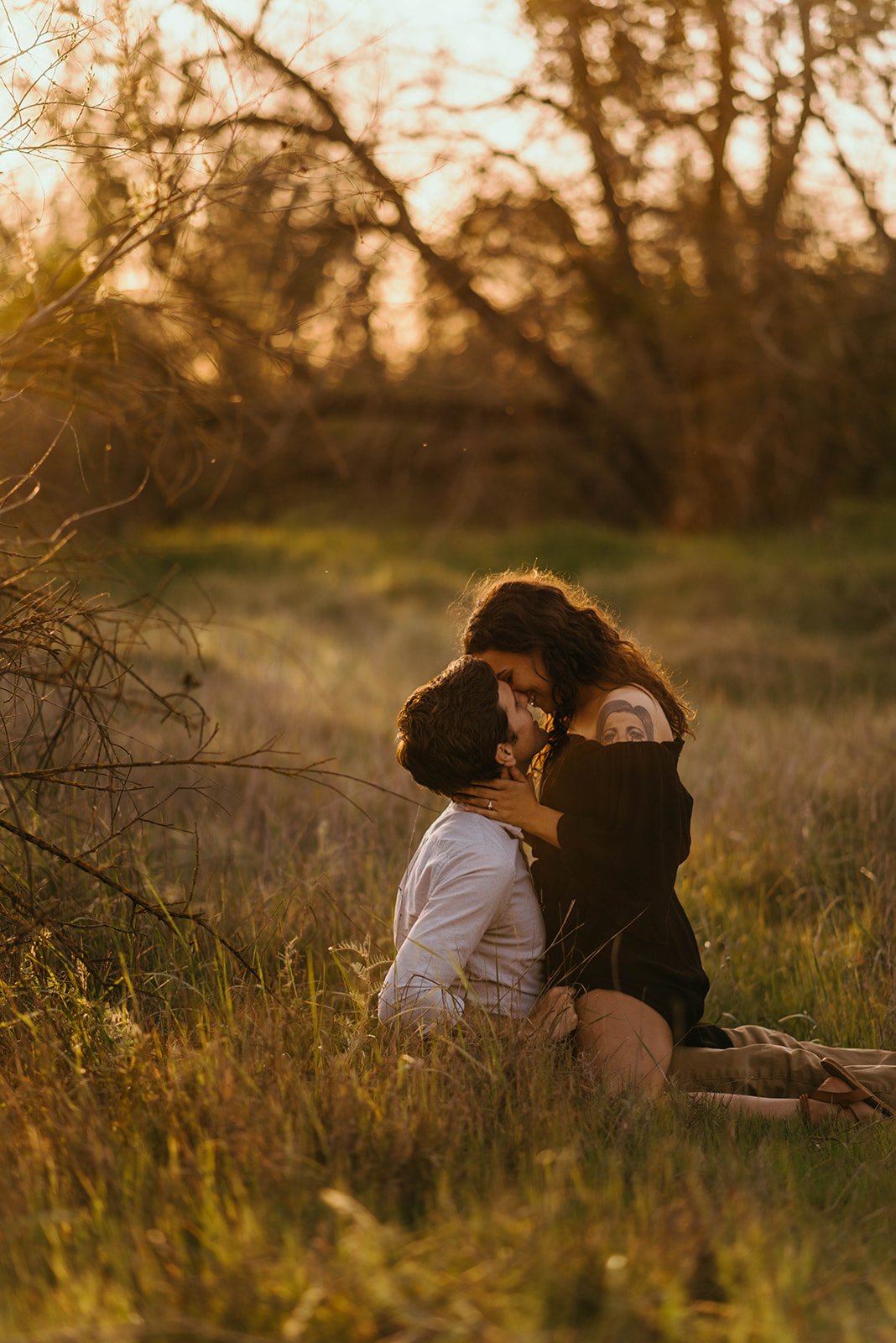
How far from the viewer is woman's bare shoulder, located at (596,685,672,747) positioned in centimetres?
334

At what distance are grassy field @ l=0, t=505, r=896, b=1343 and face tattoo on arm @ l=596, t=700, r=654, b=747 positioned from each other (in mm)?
831

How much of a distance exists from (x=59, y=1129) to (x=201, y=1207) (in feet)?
1.37

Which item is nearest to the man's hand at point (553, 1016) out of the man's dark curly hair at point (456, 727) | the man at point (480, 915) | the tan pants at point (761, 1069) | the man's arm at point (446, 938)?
A: the man at point (480, 915)

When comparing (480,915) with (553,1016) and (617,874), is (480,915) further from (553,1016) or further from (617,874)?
(617,874)

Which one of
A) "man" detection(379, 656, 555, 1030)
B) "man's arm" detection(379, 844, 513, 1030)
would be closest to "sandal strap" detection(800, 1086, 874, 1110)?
"man" detection(379, 656, 555, 1030)

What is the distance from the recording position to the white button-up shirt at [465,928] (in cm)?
292

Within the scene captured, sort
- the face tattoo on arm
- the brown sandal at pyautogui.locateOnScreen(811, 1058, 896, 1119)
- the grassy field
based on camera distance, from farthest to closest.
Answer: the face tattoo on arm → the brown sandal at pyautogui.locateOnScreen(811, 1058, 896, 1119) → the grassy field

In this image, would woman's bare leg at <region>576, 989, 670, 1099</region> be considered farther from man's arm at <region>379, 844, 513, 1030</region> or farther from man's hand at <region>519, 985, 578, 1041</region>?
man's arm at <region>379, 844, 513, 1030</region>

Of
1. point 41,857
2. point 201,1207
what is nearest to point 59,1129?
point 201,1207

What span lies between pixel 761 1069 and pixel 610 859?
751 millimetres

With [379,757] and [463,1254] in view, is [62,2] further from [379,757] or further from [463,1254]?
[379,757]

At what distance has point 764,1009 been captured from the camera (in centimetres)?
404

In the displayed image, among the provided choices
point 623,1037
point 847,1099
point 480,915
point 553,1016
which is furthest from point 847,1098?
point 480,915

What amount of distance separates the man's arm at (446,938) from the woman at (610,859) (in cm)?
18
